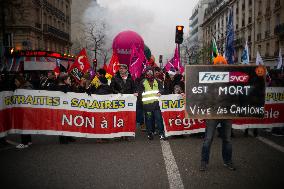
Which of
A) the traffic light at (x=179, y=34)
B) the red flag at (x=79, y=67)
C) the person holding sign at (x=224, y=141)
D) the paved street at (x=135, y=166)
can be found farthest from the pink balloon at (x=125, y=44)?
the person holding sign at (x=224, y=141)

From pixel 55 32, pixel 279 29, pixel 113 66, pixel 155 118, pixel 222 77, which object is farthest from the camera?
pixel 55 32

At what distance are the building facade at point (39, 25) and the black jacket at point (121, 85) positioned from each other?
69.1 feet

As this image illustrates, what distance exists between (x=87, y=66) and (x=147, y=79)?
2383mm

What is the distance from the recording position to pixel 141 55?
1145cm

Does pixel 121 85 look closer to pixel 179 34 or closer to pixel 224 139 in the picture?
pixel 224 139

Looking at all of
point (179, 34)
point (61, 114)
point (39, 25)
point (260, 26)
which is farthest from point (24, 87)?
point (260, 26)

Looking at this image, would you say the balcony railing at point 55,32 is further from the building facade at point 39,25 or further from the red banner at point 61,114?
the red banner at point 61,114

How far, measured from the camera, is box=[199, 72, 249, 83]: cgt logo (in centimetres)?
605

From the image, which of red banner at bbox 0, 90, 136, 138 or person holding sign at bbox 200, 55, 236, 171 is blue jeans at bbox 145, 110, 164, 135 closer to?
red banner at bbox 0, 90, 136, 138

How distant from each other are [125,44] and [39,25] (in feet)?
75.4

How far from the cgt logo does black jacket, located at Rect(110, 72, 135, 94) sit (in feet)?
12.1

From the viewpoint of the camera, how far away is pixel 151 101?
9.05m

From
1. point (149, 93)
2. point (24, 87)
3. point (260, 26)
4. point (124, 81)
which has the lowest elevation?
point (149, 93)

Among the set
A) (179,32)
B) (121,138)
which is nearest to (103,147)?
(121,138)
